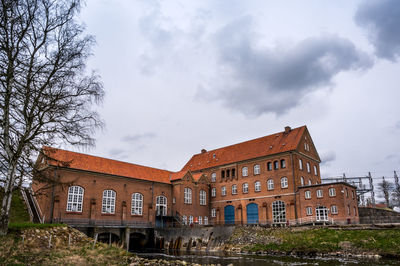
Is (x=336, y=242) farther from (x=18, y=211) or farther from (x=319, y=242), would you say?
(x=18, y=211)

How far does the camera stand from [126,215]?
3275 cm

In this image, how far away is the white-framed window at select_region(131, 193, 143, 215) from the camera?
112 feet

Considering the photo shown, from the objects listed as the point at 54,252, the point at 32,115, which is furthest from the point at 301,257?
the point at 32,115

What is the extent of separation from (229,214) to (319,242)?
673 inches

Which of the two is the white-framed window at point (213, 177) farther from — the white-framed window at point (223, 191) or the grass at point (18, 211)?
the grass at point (18, 211)

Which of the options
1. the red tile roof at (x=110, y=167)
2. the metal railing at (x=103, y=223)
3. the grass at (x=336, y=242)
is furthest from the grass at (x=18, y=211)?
the grass at (x=336, y=242)

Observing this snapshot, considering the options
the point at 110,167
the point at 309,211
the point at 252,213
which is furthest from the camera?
the point at 252,213

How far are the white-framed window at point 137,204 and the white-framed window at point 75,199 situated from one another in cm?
604

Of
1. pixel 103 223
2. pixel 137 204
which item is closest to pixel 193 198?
pixel 137 204

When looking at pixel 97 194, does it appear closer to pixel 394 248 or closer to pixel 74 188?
pixel 74 188

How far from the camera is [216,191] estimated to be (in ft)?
137

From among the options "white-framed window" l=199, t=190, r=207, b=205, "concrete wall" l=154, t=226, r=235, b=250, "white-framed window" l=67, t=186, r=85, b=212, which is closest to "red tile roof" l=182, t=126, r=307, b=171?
"white-framed window" l=199, t=190, r=207, b=205

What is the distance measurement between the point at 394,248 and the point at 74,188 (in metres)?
26.9

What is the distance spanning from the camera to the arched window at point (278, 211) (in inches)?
1334
